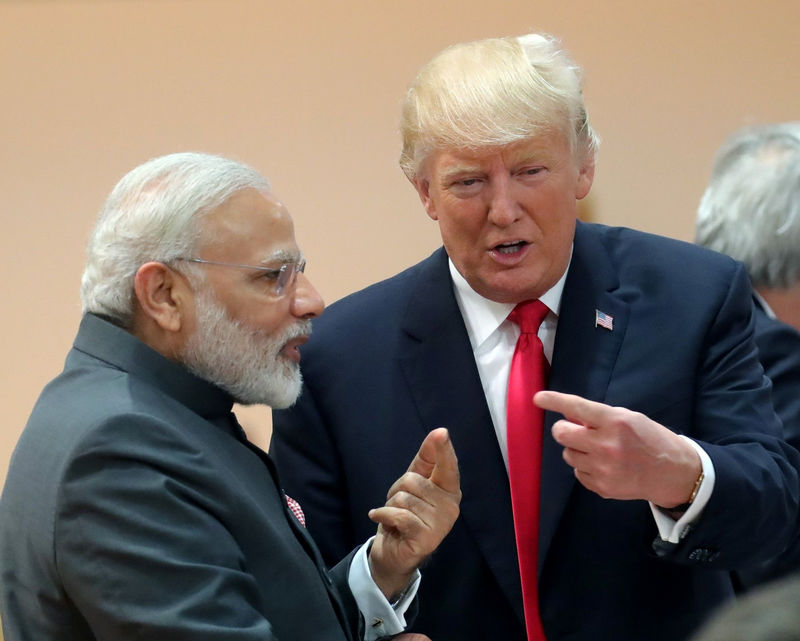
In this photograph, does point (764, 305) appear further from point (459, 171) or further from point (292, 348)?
point (292, 348)

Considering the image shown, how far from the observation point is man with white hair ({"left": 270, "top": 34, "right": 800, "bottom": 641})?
2045mm

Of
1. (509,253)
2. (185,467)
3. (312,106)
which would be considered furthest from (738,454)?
(312,106)

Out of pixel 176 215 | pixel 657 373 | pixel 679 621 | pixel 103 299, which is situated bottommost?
pixel 679 621

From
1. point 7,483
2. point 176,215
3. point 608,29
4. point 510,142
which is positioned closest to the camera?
point 7,483

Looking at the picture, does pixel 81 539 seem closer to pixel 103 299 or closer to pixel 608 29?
pixel 103 299

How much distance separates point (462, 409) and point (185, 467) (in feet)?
2.19

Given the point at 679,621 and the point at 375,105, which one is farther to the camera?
the point at 375,105

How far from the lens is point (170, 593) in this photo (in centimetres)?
150

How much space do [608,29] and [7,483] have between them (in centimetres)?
263

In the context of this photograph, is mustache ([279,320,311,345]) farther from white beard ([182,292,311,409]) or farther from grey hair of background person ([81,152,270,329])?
grey hair of background person ([81,152,270,329])

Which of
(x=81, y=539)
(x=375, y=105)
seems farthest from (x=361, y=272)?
(x=81, y=539)

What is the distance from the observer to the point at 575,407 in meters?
1.69

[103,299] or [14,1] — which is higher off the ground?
[14,1]

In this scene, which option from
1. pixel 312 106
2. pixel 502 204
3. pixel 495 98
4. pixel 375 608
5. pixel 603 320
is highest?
pixel 495 98
